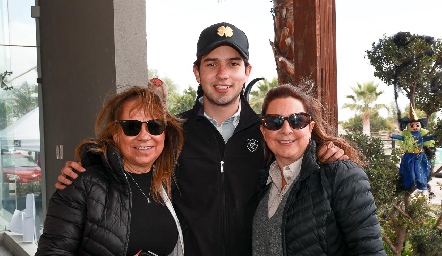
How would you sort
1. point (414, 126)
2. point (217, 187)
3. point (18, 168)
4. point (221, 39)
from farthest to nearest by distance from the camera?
point (18, 168) → point (414, 126) → point (221, 39) → point (217, 187)

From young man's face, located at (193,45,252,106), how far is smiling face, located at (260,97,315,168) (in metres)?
0.30

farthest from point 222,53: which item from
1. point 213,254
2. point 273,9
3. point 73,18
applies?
point 73,18

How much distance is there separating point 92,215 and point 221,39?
0.90 meters

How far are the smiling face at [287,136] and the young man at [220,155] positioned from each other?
0.82 feet

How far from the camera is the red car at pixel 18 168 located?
5145 millimetres

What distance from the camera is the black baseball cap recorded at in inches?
78.8

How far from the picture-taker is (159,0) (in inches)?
1855

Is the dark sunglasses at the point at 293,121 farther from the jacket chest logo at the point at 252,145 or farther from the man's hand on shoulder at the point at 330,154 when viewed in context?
the jacket chest logo at the point at 252,145

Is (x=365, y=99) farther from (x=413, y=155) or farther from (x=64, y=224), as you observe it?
(x=64, y=224)

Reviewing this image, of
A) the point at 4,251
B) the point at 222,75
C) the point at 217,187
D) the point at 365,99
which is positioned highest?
the point at 365,99

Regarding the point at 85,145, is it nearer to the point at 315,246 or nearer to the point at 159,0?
the point at 315,246

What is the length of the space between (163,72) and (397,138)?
35.1m

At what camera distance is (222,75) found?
198cm

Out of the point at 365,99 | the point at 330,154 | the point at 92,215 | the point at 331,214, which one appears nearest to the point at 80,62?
the point at 92,215
